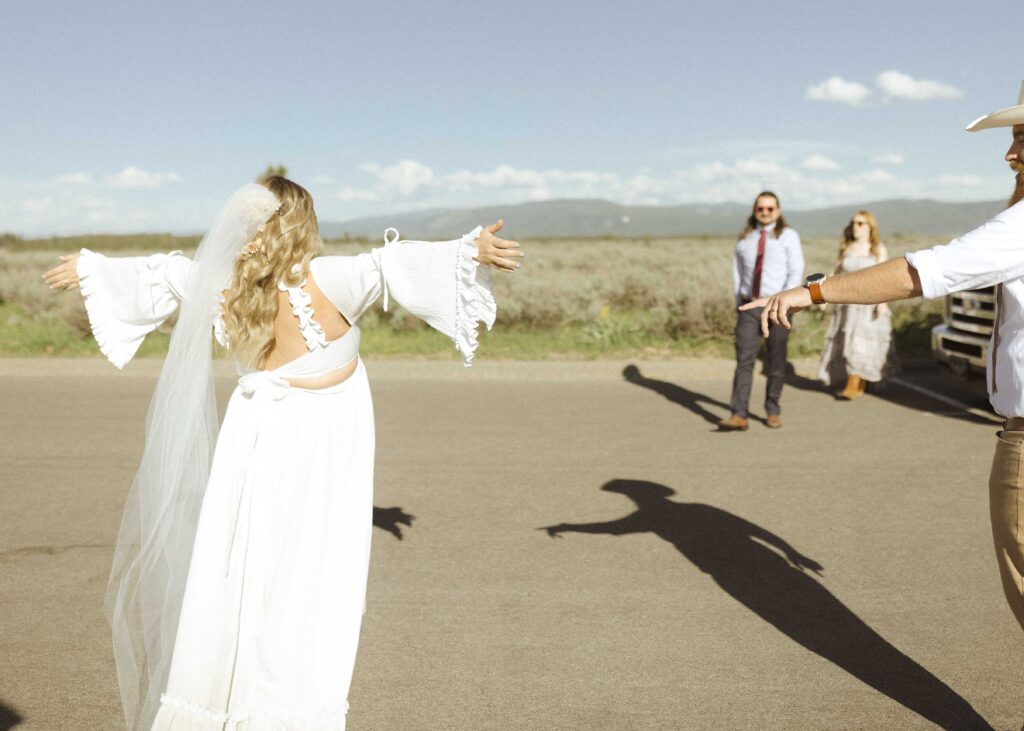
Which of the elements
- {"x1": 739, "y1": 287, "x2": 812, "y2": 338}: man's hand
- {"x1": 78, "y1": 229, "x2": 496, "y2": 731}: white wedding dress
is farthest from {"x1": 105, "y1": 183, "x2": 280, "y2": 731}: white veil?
{"x1": 739, "y1": 287, "x2": 812, "y2": 338}: man's hand

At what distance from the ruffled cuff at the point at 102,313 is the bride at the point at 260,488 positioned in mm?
499

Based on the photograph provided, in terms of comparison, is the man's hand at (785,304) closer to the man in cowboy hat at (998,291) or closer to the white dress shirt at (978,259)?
the man in cowboy hat at (998,291)

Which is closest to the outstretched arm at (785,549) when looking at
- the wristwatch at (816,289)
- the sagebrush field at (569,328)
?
the wristwatch at (816,289)

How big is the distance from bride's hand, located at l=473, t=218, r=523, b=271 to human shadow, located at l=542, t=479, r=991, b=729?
232cm

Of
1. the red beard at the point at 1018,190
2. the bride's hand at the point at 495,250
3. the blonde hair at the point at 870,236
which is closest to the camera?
the red beard at the point at 1018,190

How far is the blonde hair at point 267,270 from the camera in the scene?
11.6 feet

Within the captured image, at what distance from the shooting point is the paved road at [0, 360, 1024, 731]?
13.5 ft

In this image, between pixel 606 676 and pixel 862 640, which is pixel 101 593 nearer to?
pixel 606 676

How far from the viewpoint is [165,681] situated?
353 centimetres

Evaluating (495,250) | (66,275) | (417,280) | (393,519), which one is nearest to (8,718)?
(66,275)

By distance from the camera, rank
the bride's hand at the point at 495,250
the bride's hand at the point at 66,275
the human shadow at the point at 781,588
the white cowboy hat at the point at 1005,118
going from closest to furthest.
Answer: the white cowboy hat at the point at 1005,118, the bride's hand at the point at 495,250, the bride's hand at the point at 66,275, the human shadow at the point at 781,588

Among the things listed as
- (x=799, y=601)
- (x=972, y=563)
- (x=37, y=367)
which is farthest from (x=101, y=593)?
(x=37, y=367)

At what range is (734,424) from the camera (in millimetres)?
9359

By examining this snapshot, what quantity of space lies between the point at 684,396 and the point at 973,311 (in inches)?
119
